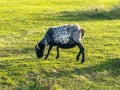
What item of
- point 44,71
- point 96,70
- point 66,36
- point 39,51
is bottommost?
point 96,70

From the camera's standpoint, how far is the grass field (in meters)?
15.8

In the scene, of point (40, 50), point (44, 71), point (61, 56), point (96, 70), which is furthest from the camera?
point (61, 56)

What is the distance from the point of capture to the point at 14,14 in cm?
2955

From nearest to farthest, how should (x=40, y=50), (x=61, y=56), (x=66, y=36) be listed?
(x=66, y=36), (x=40, y=50), (x=61, y=56)

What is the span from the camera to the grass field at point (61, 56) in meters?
15.8

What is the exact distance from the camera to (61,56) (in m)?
18.5

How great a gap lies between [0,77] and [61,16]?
539 inches

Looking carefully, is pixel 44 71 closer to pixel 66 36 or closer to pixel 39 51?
pixel 39 51

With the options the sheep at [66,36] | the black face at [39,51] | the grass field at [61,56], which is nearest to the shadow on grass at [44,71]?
the grass field at [61,56]

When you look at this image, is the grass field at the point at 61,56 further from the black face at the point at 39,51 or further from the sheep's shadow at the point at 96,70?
the black face at the point at 39,51

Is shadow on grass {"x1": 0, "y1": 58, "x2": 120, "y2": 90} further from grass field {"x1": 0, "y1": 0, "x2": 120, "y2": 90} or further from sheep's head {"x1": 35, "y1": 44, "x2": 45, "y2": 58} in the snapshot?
sheep's head {"x1": 35, "y1": 44, "x2": 45, "y2": 58}

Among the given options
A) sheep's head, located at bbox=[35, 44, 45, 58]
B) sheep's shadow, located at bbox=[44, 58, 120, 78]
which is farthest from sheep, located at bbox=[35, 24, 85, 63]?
sheep's shadow, located at bbox=[44, 58, 120, 78]

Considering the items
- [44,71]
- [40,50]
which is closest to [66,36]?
[40,50]

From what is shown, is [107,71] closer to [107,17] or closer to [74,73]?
[74,73]
